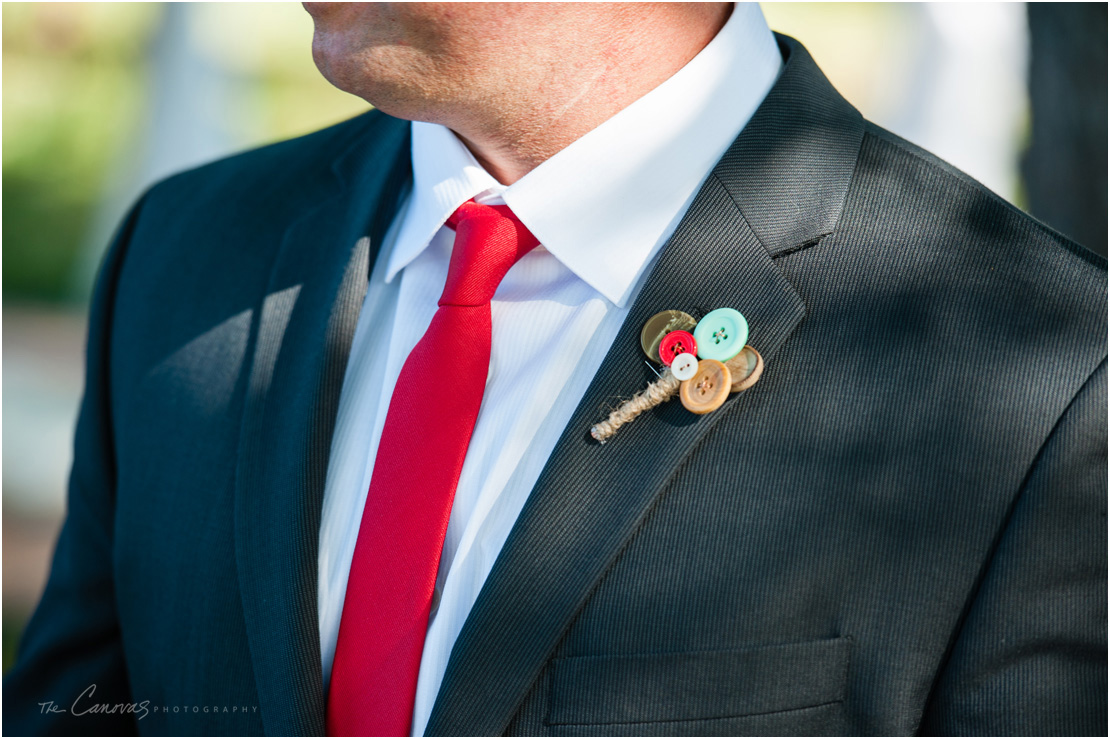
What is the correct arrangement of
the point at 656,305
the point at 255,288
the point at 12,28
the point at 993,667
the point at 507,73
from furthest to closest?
the point at 12,28 < the point at 255,288 < the point at 507,73 < the point at 656,305 < the point at 993,667

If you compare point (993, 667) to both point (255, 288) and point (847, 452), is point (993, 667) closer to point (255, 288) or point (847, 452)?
point (847, 452)

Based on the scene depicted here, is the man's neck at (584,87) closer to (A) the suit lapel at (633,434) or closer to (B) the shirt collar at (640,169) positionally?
(B) the shirt collar at (640,169)

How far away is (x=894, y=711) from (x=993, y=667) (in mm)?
158

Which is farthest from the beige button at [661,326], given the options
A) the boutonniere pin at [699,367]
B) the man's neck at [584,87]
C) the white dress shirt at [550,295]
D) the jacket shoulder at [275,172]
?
the jacket shoulder at [275,172]

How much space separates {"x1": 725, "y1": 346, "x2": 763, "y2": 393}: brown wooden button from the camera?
4.48 ft

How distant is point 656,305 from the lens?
1429 mm

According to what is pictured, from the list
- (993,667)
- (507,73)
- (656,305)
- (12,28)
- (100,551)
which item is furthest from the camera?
(12,28)

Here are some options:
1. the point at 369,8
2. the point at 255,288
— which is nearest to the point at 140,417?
the point at 255,288

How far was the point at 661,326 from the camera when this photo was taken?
4.63 feet

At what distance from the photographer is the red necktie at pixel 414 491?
4.70 feet

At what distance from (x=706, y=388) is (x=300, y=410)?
76 cm

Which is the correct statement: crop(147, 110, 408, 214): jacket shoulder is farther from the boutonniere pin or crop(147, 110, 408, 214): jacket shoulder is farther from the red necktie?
the boutonniere pin

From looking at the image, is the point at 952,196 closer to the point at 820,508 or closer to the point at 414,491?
the point at 820,508

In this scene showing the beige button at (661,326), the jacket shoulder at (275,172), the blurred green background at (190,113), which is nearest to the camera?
the beige button at (661,326)
